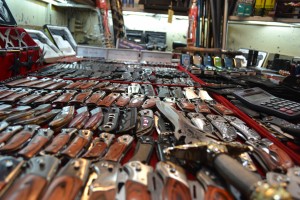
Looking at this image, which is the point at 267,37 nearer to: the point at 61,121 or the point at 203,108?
the point at 203,108

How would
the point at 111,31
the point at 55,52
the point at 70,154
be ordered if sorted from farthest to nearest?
1. the point at 111,31
2. the point at 55,52
3. the point at 70,154

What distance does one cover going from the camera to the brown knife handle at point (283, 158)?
0.72 m

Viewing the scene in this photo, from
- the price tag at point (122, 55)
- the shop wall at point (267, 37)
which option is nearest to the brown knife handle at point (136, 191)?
the price tag at point (122, 55)

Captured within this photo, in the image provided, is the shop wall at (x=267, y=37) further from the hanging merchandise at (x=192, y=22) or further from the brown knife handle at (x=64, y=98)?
the brown knife handle at (x=64, y=98)

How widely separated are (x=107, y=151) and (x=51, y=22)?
10.5ft

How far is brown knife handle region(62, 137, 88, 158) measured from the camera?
2.29 feet

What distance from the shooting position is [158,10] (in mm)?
3387

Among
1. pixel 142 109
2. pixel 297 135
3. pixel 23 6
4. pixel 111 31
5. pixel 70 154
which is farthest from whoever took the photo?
pixel 111 31

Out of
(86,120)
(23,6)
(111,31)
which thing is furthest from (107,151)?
(111,31)

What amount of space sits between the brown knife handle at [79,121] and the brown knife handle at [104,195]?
0.42 m

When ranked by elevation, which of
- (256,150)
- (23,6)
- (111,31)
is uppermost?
(23,6)

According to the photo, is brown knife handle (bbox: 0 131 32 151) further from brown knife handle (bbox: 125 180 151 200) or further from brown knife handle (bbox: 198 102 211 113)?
brown knife handle (bbox: 198 102 211 113)

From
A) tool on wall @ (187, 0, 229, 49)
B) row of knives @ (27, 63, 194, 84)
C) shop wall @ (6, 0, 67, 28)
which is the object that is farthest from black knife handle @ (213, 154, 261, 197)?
tool on wall @ (187, 0, 229, 49)

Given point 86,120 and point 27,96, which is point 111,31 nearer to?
point 27,96
